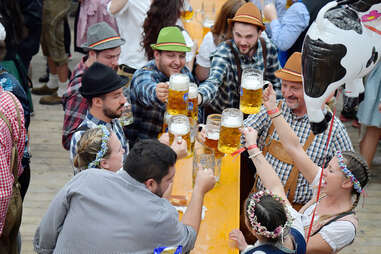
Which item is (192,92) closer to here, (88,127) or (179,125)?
(179,125)

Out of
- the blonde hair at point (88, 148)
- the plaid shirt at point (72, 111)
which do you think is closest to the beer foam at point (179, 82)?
the blonde hair at point (88, 148)

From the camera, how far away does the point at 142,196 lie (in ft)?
6.23

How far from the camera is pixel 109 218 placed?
5.97ft

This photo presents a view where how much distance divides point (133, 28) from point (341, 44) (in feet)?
10.00

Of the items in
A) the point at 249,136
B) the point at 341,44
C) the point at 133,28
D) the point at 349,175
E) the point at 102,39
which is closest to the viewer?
the point at 341,44

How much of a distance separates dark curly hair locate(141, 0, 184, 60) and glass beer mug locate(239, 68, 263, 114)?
1.31 metres

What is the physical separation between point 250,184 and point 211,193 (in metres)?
0.91

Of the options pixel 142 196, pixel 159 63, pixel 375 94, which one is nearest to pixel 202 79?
pixel 159 63

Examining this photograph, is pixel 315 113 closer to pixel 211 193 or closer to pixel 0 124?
pixel 211 193

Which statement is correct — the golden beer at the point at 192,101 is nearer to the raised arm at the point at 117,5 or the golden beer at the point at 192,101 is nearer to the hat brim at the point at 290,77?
the hat brim at the point at 290,77

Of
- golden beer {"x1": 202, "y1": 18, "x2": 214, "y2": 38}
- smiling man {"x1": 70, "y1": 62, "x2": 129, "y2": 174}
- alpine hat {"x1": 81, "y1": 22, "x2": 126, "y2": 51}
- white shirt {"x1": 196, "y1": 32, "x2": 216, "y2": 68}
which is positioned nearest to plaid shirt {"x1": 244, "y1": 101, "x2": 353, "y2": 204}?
smiling man {"x1": 70, "y1": 62, "x2": 129, "y2": 174}

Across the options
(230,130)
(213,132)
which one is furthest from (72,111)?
(230,130)

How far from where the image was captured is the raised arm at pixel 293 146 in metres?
2.67

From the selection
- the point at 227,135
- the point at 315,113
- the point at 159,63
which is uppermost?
A: the point at 315,113
